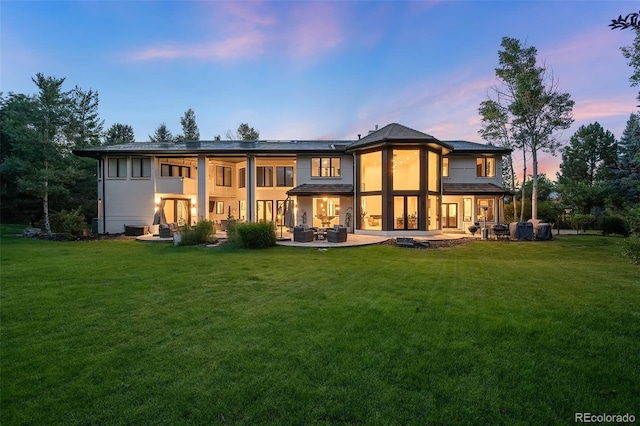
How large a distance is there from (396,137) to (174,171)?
1600 centimetres

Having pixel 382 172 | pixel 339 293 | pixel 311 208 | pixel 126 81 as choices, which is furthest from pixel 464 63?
pixel 126 81

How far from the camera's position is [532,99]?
68.4ft

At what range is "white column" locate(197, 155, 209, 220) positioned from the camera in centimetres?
2088

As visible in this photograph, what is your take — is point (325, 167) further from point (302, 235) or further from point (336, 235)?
point (336, 235)

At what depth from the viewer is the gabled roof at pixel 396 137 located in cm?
1705

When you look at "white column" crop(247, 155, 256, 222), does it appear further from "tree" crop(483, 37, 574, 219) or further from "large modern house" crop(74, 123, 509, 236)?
"tree" crop(483, 37, 574, 219)

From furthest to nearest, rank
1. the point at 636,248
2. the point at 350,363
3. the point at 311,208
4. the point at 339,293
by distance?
the point at 311,208, the point at 636,248, the point at 339,293, the point at 350,363

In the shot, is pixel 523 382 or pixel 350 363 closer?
pixel 523 382

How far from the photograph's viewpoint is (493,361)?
3369 mm

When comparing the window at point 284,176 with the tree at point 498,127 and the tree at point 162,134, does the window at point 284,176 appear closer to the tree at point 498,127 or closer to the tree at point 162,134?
the tree at point 498,127

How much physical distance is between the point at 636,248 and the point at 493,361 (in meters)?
6.64

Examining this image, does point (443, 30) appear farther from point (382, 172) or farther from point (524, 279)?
point (524, 279)

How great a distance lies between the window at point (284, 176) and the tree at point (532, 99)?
17.0 m

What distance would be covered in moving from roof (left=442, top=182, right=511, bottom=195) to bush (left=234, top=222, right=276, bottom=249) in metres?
12.9
